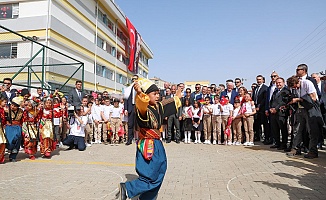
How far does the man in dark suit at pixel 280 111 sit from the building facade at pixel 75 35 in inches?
395

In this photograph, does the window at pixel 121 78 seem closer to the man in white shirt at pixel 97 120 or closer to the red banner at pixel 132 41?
the red banner at pixel 132 41

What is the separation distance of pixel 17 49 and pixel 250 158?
1522 cm

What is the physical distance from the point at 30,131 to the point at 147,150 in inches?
196

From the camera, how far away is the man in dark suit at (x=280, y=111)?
7.58 metres

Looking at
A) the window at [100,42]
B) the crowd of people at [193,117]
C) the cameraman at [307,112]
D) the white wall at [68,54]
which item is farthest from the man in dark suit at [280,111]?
the window at [100,42]

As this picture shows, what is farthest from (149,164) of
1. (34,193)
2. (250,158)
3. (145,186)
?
(250,158)

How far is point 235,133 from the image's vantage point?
9305mm

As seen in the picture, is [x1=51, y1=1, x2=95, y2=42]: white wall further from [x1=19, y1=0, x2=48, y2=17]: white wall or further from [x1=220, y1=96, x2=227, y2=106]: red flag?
[x1=220, y1=96, x2=227, y2=106]: red flag

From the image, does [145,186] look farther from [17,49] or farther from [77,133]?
[17,49]

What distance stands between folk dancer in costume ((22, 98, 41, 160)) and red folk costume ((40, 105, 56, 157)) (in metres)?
0.17

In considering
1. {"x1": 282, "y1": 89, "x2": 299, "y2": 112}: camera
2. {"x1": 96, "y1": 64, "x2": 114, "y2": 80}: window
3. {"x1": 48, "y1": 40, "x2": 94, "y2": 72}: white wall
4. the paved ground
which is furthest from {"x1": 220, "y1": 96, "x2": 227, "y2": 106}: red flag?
{"x1": 96, "y1": 64, "x2": 114, "y2": 80}: window

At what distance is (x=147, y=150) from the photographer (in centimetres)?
315

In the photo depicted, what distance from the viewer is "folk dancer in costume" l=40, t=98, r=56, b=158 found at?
692cm

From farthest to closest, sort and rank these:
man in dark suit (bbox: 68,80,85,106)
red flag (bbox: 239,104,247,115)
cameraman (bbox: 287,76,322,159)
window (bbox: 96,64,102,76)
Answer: window (bbox: 96,64,102,76)
man in dark suit (bbox: 68,80,85,106)
red flag (bbox: 239,104,247,115)
cameraman (bbox: 287,76,322,159)
